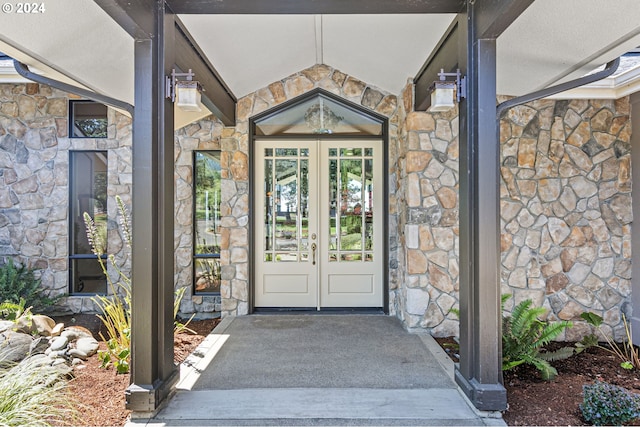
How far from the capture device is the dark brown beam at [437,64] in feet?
10.5

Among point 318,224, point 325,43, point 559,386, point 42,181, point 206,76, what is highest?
point 325,43

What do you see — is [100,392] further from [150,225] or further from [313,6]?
[313,6]

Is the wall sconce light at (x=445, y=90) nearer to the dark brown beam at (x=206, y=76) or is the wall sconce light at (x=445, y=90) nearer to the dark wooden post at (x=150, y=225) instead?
the dark wooden post at (x=150, y=225)

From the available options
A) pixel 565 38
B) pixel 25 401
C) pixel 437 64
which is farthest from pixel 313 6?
pixel 25 401

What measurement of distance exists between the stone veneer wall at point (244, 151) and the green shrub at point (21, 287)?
2481 mm

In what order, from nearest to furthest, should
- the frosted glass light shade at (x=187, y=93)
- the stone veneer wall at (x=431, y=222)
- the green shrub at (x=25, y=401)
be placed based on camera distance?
the green shrub at (x=25, y=401) → the frosted glass light shade at (x=187, y=93) → the stone veneer wall at (x=431, y=222)

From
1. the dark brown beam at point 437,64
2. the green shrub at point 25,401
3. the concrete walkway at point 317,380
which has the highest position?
the dark brown beam at point 437,64

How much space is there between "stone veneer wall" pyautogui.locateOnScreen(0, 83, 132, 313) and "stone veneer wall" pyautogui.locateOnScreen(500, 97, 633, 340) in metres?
5.20

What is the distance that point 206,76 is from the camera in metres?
3.91

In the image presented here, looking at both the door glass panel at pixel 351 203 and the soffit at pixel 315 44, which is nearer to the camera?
the soffit at pixel 315 44

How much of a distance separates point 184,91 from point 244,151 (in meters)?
2.44

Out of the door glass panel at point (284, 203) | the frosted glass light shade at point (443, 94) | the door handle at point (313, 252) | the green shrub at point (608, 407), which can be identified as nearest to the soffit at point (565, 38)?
the frosted glass light shade at point (443, 94)

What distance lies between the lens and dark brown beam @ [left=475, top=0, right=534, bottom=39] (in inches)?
89.0

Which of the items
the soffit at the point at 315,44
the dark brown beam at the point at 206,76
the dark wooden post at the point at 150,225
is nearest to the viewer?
the dark wooden post at the point at 150,225
